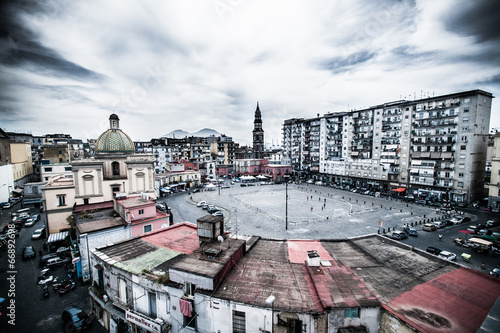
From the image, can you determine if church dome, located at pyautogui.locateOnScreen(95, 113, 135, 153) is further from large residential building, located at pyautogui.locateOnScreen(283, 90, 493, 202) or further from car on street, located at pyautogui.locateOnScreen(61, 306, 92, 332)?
large residential building, located at pyautogui.locateOnScreen(283, 90, 493, 202)

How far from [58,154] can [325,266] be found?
82.6 m

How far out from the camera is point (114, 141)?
3706 centimetres

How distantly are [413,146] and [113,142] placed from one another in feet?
225

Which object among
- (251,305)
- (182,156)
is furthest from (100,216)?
(182,156)

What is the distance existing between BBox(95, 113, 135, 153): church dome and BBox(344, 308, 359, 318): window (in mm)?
39212

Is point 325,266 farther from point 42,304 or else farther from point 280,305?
point 42,304

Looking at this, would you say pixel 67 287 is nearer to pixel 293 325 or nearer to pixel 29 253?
pixel 29 253

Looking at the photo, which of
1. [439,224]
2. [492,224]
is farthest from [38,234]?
[492,224]

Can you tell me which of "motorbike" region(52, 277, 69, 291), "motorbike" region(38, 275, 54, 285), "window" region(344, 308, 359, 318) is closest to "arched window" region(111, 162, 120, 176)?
"motorbike" region(38, 275, 54, 285)

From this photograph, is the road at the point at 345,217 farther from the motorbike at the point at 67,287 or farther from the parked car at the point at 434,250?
the motorbike at the point at 67,287

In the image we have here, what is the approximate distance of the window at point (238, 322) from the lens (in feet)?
32.2

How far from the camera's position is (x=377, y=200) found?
5306 cm

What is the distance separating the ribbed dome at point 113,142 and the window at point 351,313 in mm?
39212

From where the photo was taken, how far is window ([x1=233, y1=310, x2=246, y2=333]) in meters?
9.81
